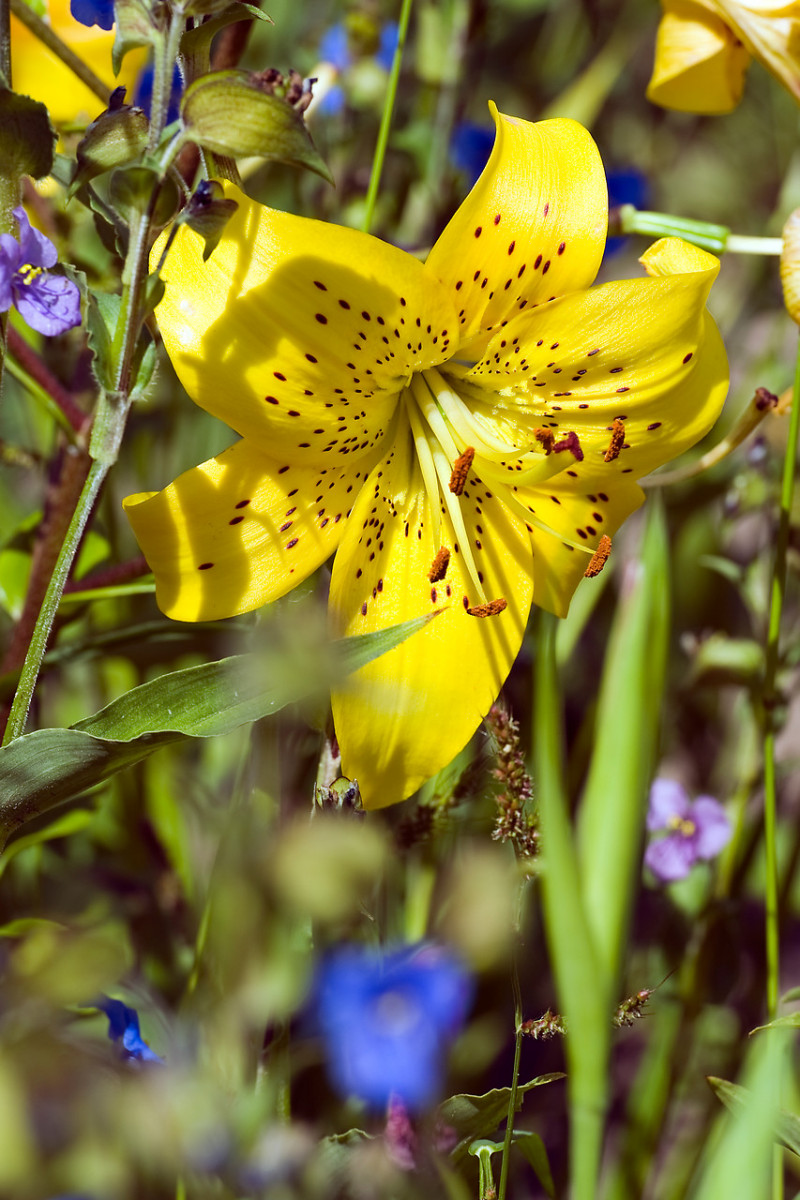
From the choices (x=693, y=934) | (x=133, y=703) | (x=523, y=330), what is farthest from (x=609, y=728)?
(x=133, y=703)

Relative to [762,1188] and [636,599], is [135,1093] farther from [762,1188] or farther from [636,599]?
[636,599]

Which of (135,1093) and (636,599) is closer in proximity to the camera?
(135,1093)

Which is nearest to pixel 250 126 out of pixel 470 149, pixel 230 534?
pixel 230 534

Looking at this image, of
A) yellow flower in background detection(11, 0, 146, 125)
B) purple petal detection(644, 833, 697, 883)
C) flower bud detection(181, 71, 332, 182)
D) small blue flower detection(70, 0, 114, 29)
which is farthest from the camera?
purple petal detection(644, 833, 697, 883)

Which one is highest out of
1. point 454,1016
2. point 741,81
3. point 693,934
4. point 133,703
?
point 741,81

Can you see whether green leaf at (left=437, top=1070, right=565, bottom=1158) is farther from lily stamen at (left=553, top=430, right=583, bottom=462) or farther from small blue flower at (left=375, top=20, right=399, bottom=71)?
small blue flower at (left=375, top=20, right=399, bottom=71)

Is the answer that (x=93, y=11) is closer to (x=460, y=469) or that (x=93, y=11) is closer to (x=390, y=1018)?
(x=460, y=469)

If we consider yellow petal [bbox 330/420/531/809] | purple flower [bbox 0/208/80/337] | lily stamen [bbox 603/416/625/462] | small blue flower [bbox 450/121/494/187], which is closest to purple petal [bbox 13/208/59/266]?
purple flower [bbox 0/208/80/337]
